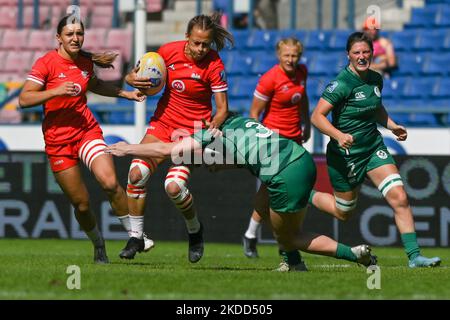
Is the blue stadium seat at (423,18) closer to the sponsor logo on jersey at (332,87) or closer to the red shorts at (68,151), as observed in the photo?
the sponsor logo on jersey at (332,87)

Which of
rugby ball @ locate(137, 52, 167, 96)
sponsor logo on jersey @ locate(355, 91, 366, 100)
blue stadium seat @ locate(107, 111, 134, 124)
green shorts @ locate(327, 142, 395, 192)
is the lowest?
blue stadium seat @ locate(107, 111, 134, 124)

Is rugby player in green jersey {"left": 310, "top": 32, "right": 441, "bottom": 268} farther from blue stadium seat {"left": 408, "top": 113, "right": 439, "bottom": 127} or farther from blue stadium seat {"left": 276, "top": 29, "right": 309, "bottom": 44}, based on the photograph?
blue stadium seat {"left": 276, "top": 29, "right": 309, "bottom": 44}

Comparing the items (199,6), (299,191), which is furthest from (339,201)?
(199,6)

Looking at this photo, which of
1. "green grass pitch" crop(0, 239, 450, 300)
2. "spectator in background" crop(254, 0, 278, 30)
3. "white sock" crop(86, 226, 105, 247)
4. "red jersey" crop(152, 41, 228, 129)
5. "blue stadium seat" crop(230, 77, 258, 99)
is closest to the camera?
"green grass pitch" crop(0, 239, 450, 300)

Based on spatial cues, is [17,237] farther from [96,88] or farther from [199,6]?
[199,6]

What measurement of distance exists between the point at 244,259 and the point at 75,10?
3.45 meters

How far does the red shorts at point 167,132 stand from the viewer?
11.0 meters

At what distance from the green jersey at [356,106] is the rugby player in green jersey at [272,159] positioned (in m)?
1.77

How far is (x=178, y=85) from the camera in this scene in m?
11.1

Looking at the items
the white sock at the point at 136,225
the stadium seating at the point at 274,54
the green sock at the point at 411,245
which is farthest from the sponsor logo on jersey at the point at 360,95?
the stadium seating at the point at 274,54

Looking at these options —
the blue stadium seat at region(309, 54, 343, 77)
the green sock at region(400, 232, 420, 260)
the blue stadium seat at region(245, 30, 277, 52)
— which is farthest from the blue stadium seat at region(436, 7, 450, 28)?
the green sock at region(400, 232, 420, 260)

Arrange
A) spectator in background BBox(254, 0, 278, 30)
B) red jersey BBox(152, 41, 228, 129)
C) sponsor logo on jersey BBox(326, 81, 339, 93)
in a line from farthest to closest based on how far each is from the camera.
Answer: spectator in background BBox(254, 0, 278, 30), red jersey BBox(152, 41, 228, 129), sponsor logo on jersey BBox(326, 81, 339, 93)

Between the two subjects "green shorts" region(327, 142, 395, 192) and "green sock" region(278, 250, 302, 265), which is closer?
"green sock" region(278, 250, 302, 265)

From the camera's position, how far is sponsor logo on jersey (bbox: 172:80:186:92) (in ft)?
36.2
